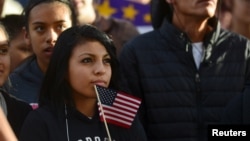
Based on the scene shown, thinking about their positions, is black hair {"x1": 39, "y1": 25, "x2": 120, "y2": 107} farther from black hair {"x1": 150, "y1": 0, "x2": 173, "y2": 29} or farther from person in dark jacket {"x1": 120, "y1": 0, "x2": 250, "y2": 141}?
black hair {"x1": 150, "y1": 0, "x2": 173, "y2": 29}

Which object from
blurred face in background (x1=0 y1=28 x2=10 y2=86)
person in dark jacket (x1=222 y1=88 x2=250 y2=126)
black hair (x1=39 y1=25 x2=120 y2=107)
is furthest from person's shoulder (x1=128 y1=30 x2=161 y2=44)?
person in dark jacket (x1=222 y1=88 x2=250 y2=126)

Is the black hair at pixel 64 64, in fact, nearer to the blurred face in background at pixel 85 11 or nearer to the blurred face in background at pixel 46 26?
the blurred face in background at pixel 46 26

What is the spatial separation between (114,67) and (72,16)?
2.95 feet

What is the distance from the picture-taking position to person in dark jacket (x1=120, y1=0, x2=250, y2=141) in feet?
19.3

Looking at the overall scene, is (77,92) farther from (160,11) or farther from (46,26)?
(160,11)

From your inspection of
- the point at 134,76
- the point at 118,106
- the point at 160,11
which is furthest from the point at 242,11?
the point at 118,106

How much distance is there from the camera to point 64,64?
5543 millimetres

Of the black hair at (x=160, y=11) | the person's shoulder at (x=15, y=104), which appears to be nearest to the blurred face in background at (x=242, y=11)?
the black hair at (x=160, y=11)

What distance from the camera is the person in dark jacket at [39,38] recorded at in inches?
245

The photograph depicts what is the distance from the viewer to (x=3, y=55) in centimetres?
579

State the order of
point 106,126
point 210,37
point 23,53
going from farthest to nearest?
point 23,53 < point 210,37 < point 106,126

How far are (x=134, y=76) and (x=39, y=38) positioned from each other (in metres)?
0.74

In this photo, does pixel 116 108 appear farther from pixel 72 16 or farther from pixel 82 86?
pixel 72 16

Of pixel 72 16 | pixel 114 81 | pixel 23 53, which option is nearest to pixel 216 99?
pixel 114 81
